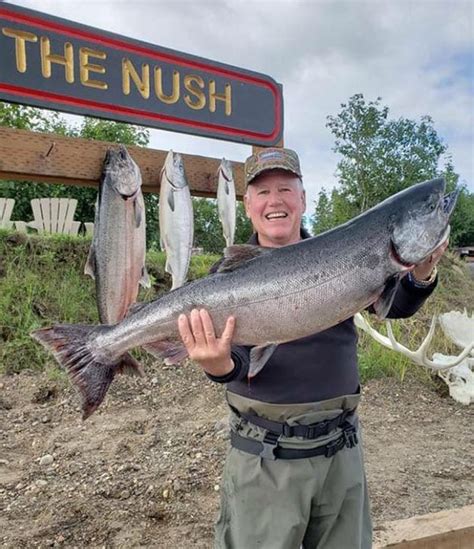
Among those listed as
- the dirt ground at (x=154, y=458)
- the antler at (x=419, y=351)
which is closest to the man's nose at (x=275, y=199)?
the dirt ground at (x=154, y=458)

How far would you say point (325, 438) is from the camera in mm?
2020

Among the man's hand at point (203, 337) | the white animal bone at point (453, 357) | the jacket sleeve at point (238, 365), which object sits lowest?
the white animal bone at point (453, 357)

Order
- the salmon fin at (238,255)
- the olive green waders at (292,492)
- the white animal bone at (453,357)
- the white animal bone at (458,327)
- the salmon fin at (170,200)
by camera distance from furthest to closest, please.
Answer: the white animal bone at (458,327) → the white animal bone at (453,357) → the salmon fin at (170,200) → the olive green waders at (292,492) → the salmon fin at (238,255)

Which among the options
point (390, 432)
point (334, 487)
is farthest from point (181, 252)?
point (390, 432)

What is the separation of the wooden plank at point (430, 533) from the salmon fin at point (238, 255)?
1.71 m

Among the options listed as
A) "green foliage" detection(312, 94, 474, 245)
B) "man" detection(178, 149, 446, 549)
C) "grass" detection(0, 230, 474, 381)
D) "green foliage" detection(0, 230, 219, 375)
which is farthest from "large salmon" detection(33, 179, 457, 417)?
"green foliage" detection(312, 94, 474, 245)

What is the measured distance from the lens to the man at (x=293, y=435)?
196 centimetres

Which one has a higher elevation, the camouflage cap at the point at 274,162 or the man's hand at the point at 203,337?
the camouflage cap at the point at 274,162

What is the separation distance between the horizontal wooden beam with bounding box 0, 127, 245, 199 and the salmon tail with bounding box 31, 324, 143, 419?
75 centimetres

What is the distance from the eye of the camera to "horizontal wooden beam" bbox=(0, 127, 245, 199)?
221cm

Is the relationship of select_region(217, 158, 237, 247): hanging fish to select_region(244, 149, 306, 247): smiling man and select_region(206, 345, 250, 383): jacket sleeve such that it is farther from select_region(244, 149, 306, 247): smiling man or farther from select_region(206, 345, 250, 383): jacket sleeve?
select_region(206, 345, 250, 383): jacket sleeve

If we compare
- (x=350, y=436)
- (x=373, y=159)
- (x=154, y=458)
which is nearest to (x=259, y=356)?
(x=350, y=436)

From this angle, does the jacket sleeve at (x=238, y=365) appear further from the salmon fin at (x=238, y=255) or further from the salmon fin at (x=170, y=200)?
the salmon fin at (x=170, y=200)

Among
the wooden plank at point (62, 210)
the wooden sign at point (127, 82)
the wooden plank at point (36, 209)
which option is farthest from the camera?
the wooden plank at point (36, 209)
